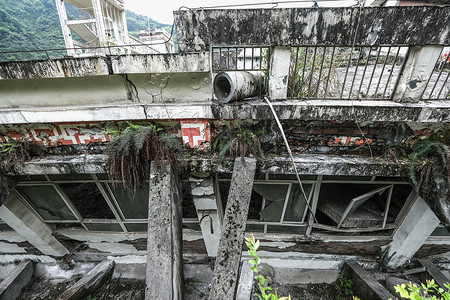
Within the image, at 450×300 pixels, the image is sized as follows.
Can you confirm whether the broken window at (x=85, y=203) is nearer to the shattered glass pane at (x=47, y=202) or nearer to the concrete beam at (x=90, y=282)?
the shattered glass pane at (x=47, y=202)

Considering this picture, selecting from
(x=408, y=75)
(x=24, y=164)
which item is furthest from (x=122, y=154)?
(x=408, y=75)

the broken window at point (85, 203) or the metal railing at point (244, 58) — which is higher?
the metal railing at point (244, 58)

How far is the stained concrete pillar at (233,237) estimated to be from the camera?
1.52 m

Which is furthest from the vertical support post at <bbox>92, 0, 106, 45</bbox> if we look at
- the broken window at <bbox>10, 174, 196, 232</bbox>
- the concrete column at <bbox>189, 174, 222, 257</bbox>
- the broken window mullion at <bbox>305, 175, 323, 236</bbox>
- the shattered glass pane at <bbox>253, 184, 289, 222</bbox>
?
the broken window mullion at <bbox>305, 175, 323, 236</bbox>

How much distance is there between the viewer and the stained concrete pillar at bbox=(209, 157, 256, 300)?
152 centimetres

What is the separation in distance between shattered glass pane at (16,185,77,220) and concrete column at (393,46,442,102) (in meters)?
5.40

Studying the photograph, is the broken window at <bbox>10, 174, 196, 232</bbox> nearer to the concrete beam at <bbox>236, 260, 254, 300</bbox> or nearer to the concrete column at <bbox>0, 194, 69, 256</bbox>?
the concrete column at <bbox>0, 194, 69, 256</bbox>

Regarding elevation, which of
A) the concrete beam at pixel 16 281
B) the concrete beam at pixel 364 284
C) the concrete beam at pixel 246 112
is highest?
the concrete beam at pixel 246 112

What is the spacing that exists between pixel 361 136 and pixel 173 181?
7.84 feet

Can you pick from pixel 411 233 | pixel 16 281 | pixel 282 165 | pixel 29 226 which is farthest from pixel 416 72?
pixel 16 281

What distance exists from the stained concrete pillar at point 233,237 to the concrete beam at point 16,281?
4.91m

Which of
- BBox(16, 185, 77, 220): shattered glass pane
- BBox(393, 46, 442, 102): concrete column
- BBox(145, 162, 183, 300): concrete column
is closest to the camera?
BBox(145, 162, 183, 300): concrete column

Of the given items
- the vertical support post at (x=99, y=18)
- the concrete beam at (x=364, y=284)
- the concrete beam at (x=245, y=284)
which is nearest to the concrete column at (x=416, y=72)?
the concrete beam at (x=364, y=284)

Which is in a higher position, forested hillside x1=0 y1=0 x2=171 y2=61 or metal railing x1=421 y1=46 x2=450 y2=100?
forested hillside x1=0 y1=0 x2=171 y2=61
